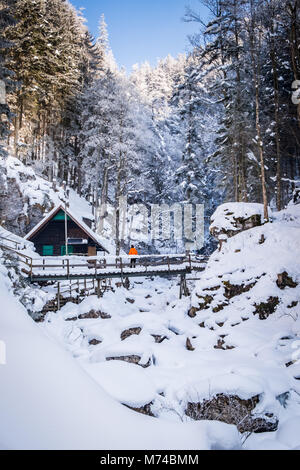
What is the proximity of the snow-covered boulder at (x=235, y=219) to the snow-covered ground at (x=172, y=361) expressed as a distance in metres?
0.87

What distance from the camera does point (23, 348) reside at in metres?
2.50

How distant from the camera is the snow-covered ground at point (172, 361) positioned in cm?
203

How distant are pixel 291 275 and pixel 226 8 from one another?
16.2m

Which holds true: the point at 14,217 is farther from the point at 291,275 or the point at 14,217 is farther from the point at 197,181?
the point at 291,275

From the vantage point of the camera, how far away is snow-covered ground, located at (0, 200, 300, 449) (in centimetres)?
203

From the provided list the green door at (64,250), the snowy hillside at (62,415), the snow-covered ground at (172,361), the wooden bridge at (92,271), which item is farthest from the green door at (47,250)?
the snowy hillside at (62,415)

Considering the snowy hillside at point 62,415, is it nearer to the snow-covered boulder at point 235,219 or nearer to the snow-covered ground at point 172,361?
the snow-covered ground at point 172,361

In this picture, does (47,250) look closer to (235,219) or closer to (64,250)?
(64,250)

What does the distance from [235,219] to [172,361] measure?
A: 8873 mm

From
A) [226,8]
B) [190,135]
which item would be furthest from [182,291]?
[226,8]

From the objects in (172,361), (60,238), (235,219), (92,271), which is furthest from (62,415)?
(60,238)

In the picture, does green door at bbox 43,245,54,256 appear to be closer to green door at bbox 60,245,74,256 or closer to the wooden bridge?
green door at bbox 60,245,74,256

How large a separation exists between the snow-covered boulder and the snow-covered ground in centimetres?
87
